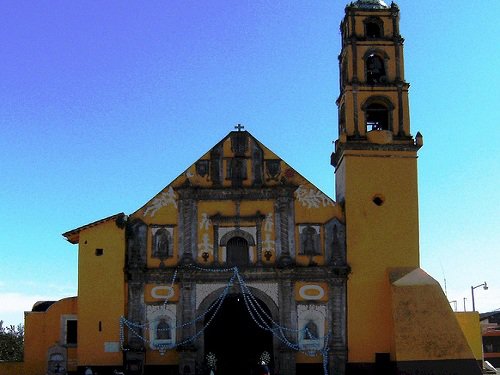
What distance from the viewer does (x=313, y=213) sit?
96.8 feet

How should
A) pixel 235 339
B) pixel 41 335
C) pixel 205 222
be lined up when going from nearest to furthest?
1. pixel 205 222
2. pixel 41 335
3. pixel 235 339

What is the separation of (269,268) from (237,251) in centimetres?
141

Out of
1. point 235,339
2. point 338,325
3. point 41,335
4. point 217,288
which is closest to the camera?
point 338,325

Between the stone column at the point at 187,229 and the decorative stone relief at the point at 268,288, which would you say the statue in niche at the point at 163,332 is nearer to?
the stone column at the point at 187,229

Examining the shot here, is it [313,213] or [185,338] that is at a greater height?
[313,213]

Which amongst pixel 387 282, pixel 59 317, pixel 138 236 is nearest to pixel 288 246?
pixel 387 282

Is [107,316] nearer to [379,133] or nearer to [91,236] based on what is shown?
[91,236]

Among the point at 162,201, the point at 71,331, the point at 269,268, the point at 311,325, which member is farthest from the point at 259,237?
the point at 71,331

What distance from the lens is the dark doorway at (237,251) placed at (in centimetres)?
2927

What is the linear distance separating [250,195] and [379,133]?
5.43 meters

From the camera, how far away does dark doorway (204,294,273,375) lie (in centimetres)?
3066

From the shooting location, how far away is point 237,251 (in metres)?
29.4

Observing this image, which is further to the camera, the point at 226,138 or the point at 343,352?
the point at 226,138

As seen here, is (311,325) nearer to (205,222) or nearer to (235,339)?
(235,339)
